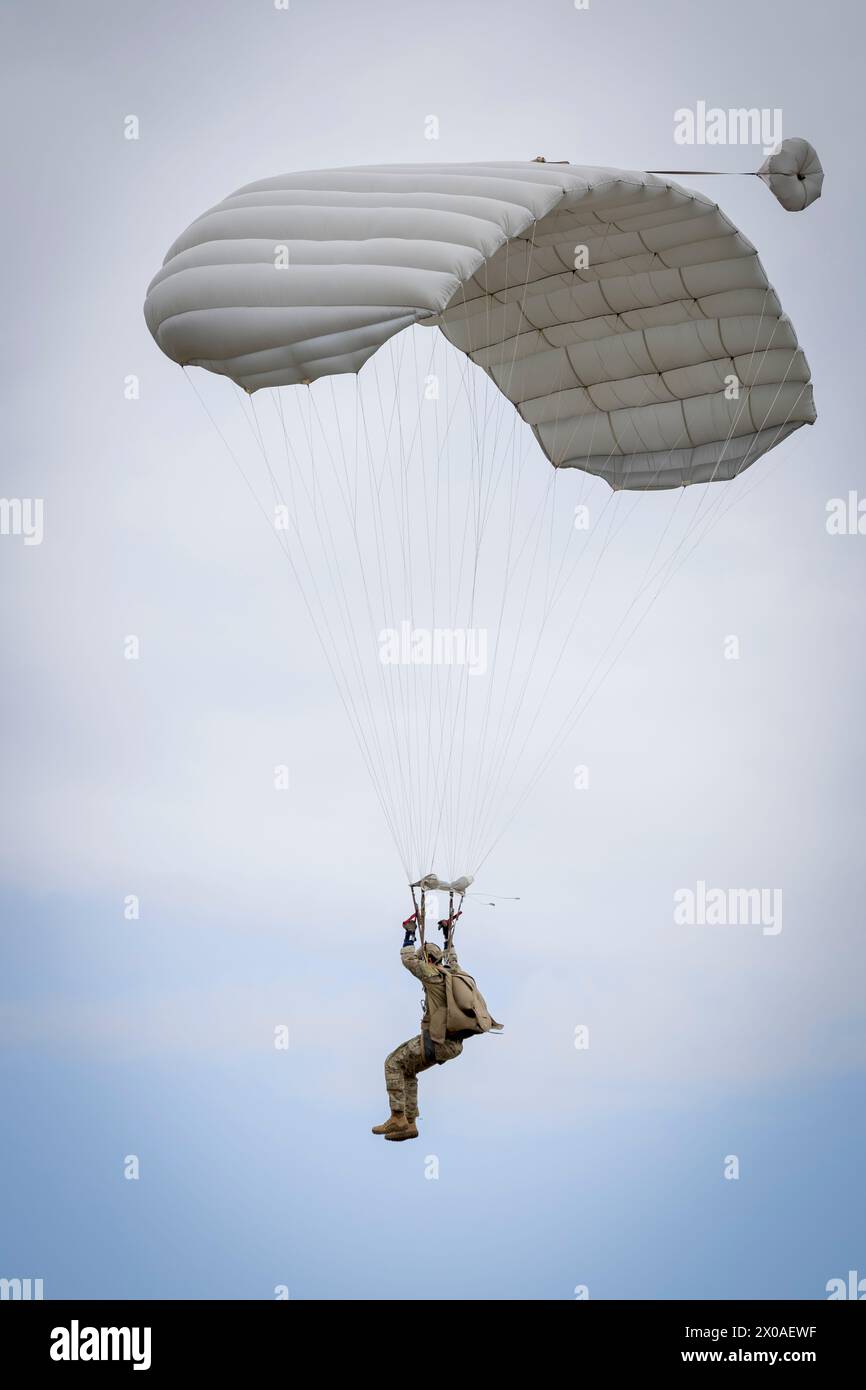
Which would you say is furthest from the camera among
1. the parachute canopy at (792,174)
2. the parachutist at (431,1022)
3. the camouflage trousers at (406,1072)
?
the parachute canopy at (792,174)

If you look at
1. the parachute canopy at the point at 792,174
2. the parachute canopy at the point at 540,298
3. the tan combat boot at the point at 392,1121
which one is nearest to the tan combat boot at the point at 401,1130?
the tan combat boot at the point at 392,1121

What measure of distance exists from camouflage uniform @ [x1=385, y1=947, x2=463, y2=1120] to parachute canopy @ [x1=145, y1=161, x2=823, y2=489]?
5.11 metres

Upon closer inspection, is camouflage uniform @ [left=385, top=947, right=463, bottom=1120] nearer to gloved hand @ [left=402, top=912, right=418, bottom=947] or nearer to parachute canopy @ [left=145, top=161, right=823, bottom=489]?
gloved hand @ [left=402, top=912, right=418, bottom=947]

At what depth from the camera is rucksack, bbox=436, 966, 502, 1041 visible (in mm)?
20625

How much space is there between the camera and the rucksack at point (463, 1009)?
2062 cm

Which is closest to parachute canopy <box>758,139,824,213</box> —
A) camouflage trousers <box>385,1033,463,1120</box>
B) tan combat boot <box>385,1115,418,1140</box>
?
camouflage trousers <box>385,1033,463,1120</box>

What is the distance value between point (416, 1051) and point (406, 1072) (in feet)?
0.75

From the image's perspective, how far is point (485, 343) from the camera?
2420cm

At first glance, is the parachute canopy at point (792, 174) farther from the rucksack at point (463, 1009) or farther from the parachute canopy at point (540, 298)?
the rucksack at point (463, 1009)

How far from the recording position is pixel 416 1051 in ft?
69.0

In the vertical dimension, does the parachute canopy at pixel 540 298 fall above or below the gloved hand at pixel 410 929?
above

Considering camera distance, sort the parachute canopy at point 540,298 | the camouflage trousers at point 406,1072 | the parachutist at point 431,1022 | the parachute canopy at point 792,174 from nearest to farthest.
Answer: the parachute canopy at point 540,298, the parachutist at point 431,1022, the camouflage trousers at point 406,1072, the parachute canopy at point 792,174

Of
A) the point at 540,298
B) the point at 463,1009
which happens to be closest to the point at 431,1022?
the point at 463,1009
